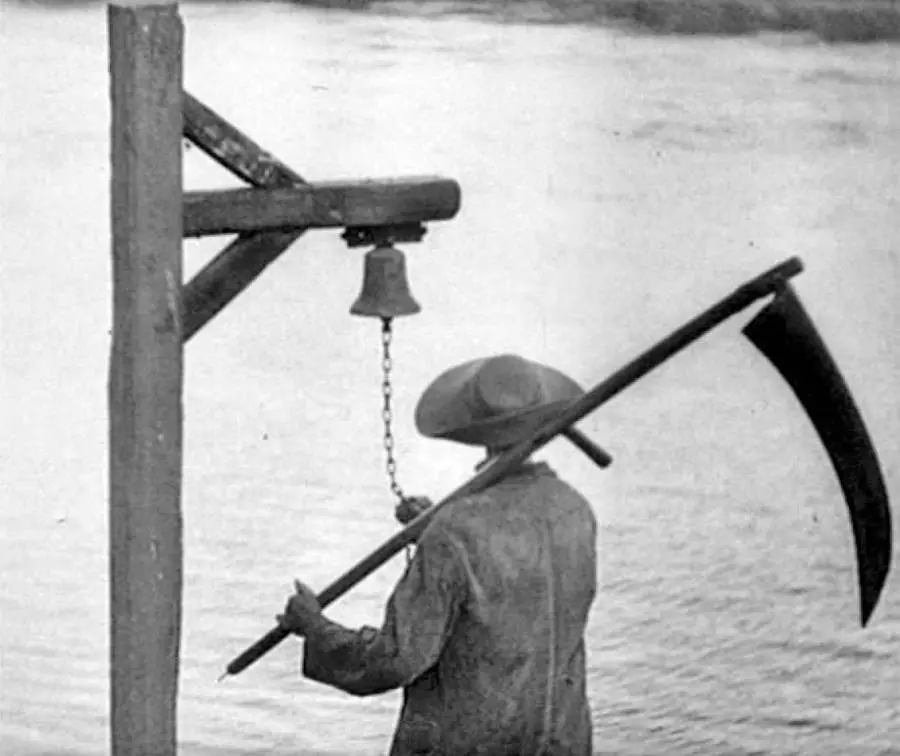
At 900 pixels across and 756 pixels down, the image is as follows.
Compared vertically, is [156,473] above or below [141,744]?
above

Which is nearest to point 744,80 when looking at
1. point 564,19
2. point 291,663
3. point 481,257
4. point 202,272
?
point 564,19

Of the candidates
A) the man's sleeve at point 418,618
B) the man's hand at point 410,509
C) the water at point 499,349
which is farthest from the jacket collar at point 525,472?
the water at point 499,349

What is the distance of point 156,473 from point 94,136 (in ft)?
20.9

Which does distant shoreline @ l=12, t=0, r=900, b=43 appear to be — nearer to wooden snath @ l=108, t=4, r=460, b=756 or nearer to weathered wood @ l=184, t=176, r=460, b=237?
weathered wood @ l=184, t=176, r=460, b=237

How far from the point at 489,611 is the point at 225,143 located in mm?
887

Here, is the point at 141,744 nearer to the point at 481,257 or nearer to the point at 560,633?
the point at 560,633

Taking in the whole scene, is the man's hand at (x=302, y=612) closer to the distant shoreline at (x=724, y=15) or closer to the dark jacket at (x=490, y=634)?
the dark jacket at (x=490, y=634)

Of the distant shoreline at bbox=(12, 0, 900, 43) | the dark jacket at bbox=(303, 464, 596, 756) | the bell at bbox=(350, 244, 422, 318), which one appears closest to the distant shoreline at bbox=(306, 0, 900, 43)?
the distant shoreline at bbox=(12, 0, 900, 43)

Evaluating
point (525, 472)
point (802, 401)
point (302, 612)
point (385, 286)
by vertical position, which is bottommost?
point (302, 612)

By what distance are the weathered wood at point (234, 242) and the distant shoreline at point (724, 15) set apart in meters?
6.86

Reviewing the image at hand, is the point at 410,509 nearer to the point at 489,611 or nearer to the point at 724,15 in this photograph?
the point at 489,611

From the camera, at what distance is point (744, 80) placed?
1066 cm

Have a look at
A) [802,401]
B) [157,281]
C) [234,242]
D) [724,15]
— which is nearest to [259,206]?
[234,242]

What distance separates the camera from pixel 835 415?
14.6 ft
